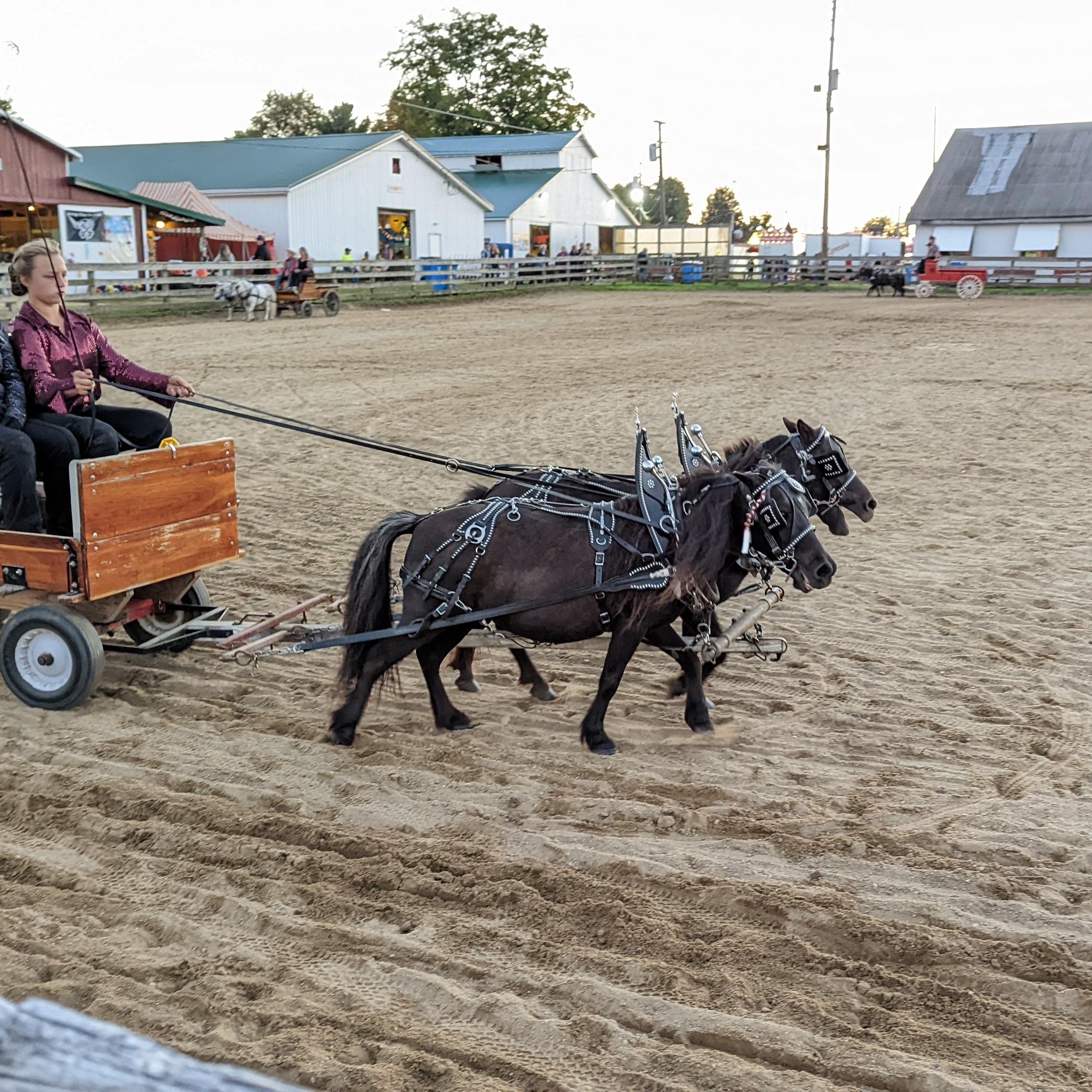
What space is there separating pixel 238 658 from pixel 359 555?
1.36 meters

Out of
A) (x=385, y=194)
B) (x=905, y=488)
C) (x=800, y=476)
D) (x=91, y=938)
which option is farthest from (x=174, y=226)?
(x=91, y=938)

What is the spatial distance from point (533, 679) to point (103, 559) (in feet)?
7.64

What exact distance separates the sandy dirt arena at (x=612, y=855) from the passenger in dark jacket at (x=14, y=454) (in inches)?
41.5

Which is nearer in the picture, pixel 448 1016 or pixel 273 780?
pixel 448 1016

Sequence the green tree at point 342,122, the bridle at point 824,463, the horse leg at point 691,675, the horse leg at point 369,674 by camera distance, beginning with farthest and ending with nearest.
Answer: the green tree at point 342,122
the bridle at point 824,463
the horse leg at point 691,675
the horse leg at point 369,674

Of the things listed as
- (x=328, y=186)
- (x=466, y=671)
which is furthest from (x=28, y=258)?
(x=328, y=186)

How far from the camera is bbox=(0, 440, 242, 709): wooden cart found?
5562mm

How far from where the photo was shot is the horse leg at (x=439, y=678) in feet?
18.6

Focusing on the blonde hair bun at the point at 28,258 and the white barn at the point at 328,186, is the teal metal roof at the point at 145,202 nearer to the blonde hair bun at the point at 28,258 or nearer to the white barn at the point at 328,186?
the white barn at the point at 328,186

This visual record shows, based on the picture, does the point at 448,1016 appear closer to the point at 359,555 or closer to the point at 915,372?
the point at 359,555

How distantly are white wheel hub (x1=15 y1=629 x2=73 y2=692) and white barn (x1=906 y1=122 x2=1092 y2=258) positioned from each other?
145 feet

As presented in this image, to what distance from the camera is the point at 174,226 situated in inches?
1453

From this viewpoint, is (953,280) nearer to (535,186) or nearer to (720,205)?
(535,186)

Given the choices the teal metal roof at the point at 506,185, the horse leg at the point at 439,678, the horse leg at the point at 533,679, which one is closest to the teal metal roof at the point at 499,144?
the teal metal roof at the point at 506,185
